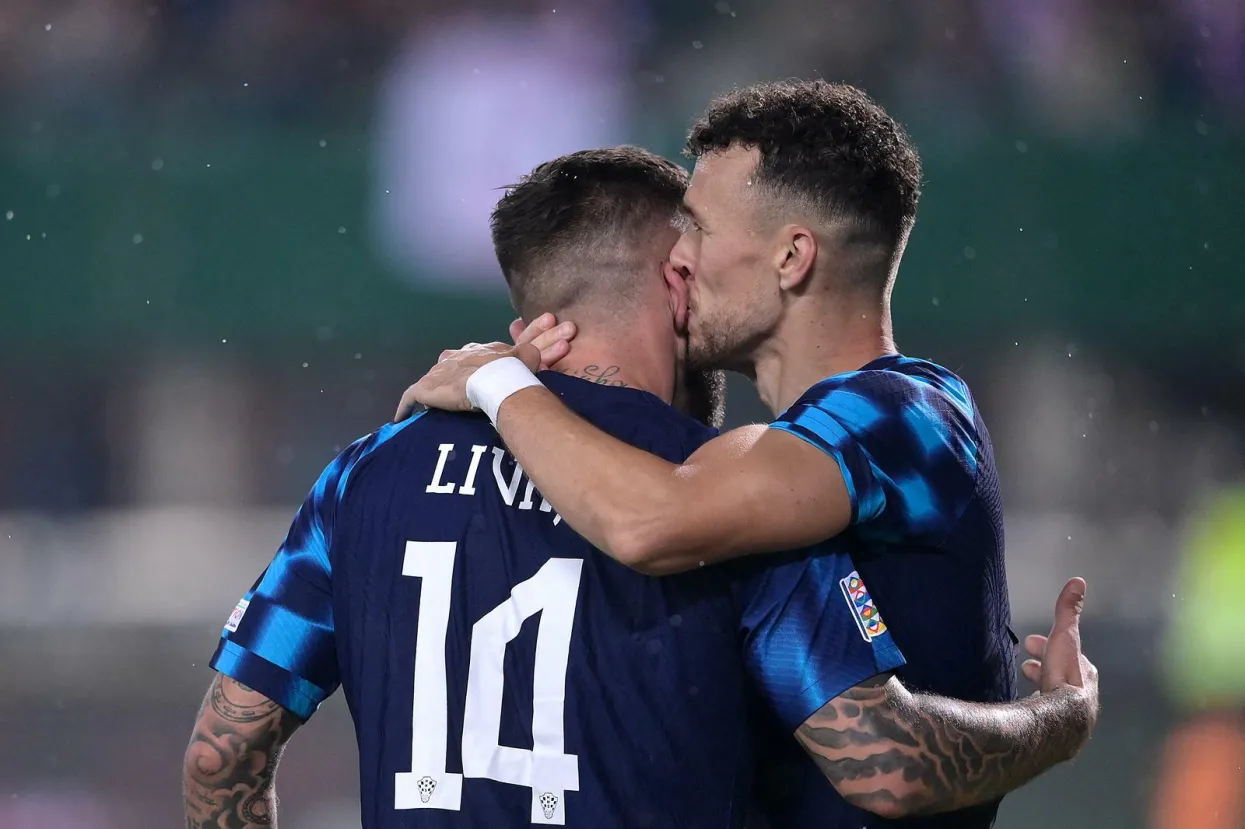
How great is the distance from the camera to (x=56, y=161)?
42.7ft

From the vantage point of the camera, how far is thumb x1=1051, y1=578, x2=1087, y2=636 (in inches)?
92.6

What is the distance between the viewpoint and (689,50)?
42.5 feet

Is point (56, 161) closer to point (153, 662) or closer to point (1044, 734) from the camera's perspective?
point (153, 662)

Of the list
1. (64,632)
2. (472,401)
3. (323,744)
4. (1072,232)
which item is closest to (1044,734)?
(472,401)

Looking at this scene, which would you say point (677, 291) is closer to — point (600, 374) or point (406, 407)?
point (600, 374)

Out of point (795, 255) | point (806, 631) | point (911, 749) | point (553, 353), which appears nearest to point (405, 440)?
point (553, 353)

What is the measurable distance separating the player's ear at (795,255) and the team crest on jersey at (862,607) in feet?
1.95

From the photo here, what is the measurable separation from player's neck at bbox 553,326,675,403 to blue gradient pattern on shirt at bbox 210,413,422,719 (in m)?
0.28

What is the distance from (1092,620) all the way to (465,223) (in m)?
7.26

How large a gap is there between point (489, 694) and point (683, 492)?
0.41 metres

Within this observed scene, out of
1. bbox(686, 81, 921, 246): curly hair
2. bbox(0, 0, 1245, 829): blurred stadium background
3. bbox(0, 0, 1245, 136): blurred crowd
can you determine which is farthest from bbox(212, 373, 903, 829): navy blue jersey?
bbox(0, 0, 1245, 136): blurred crowd

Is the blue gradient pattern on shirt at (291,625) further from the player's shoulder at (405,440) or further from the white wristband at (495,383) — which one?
the white wristband at (495,383)

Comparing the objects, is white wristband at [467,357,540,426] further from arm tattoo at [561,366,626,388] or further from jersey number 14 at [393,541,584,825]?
jersey number 14 at [393,541,584,825]

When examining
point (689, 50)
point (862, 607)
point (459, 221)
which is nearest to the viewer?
point (862, 607)
